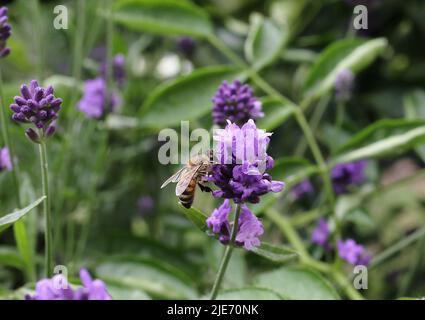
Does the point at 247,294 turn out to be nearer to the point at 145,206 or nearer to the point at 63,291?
the point at 63,291

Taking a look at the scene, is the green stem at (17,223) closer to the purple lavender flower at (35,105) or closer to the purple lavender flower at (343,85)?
the purple lavender flower at (35,105)

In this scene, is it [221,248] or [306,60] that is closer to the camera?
[221,248]

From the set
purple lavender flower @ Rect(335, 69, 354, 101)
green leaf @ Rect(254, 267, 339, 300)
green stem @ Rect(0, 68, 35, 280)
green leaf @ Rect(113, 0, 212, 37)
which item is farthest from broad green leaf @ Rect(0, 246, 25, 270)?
purple lavender flower @ Rect(335, 69, 354, 101)

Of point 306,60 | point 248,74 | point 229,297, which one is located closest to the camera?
point 229,297

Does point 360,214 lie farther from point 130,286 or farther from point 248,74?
point 130,286

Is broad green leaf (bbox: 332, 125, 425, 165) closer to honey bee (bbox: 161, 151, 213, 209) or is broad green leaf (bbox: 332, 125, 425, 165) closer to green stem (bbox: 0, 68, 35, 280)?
honey bee (bbox: 161, 151, 213, 209)

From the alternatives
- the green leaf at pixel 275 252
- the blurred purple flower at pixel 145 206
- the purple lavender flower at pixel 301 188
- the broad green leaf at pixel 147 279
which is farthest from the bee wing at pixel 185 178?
the blurred purple flower at pixel 145 206

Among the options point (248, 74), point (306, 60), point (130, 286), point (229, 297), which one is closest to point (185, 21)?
point (248, 74)
